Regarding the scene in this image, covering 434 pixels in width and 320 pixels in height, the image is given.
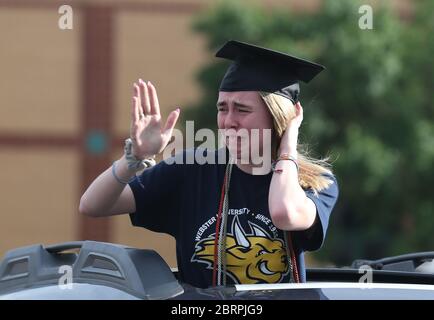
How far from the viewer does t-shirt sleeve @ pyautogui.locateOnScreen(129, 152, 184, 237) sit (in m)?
→ 3.54

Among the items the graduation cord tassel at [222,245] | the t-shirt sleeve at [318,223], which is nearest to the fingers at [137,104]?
the graduation cord tassel at [222,245]

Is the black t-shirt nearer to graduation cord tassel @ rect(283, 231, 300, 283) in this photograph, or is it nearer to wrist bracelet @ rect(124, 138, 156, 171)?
graduation cord tassel @ rect(283, 231, 300, 283)

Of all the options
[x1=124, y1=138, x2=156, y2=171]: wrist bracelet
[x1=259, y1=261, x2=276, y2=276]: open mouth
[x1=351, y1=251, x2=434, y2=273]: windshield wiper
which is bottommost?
[x1=351, y1=251, x2=434, y2=273]: windshield wiper

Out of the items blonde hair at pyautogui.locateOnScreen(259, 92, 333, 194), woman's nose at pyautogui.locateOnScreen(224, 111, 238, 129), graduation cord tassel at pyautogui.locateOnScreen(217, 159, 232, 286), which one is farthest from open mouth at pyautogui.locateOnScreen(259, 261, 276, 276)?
woman's nose at pyautogui.locateOnScreen(224, 111, 238, 129)

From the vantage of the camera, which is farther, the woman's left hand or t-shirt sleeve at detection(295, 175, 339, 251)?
the woman's left hand

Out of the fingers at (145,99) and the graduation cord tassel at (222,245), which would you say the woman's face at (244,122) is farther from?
the fingers at (145,99)

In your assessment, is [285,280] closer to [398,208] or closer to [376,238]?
[398,208]

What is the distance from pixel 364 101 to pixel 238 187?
8.79 meters

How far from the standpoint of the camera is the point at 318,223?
3.36 metres

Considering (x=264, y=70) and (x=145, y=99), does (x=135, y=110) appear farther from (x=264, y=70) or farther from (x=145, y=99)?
(x=264, y=70)

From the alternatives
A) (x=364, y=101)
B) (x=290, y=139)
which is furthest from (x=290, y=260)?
(x=364, y=101)

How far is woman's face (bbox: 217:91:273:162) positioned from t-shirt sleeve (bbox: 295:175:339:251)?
0.79 ft

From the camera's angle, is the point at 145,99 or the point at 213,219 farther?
the point at 213,219

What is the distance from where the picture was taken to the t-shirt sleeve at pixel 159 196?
3.54m
